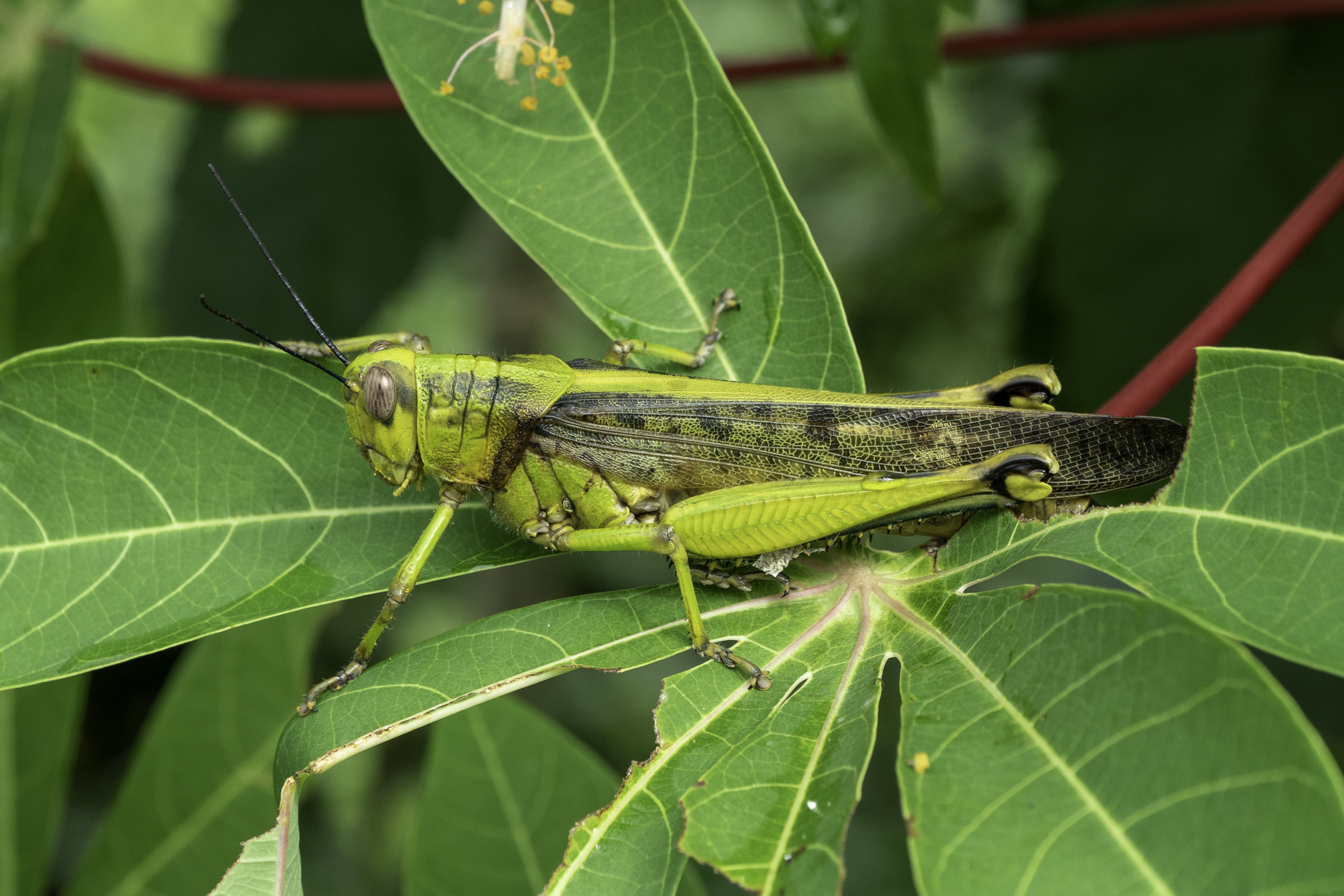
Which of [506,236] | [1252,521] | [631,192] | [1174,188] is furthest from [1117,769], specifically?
[506,236]

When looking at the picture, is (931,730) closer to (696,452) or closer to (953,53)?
(696,452)

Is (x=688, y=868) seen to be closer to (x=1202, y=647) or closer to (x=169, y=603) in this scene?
(x=169, y=603)

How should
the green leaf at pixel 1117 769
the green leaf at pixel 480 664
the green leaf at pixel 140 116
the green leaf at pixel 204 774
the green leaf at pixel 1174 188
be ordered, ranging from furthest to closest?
the green leaf at pixel 140 116, the green leaf at pixel 1174 188, the green leaf at pixel 204 774, the green leaf at pixel 480 664, the green leaf at pixel 1117 769

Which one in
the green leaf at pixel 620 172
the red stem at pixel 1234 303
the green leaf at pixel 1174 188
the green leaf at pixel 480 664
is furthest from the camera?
the green leaf at pixel 1174 188

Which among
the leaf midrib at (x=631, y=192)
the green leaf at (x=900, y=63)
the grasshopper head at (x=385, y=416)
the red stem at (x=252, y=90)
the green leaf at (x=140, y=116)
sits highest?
the green leaf at (x=140, y=116)


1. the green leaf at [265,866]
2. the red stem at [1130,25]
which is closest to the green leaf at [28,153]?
the green leaf at [265,866]

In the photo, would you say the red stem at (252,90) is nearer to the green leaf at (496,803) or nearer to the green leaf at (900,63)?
the green leaf at (900,63)

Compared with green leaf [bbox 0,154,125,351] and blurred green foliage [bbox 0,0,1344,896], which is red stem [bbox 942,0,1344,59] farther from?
green leaf [bbox 0,154,125,351]

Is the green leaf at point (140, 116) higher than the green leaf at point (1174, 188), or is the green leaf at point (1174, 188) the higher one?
the green leaf at point (140, 116)
